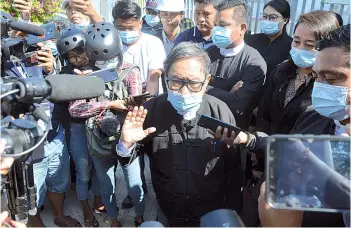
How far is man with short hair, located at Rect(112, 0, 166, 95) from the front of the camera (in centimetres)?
347

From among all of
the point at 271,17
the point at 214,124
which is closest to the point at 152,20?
the point at 271,17

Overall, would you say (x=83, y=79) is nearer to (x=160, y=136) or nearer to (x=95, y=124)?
(x=160, y=136)

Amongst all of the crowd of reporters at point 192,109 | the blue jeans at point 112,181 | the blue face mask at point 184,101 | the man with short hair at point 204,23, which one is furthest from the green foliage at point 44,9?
the blue face mask at point 184,101

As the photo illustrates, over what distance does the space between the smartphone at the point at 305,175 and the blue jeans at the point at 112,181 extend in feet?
5.58

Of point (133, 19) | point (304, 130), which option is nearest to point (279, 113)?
point (304, 130)

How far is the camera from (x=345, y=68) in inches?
72.9

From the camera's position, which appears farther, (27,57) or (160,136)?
(27,57)

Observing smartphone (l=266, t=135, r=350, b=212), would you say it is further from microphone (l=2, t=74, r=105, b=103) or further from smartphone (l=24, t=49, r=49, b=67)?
smartphone (l=24, t=49, r=49, b=67)

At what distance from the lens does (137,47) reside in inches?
140

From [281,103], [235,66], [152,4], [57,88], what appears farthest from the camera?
[152,4]

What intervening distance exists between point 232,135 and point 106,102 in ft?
3.40

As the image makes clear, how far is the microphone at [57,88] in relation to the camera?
130 cm

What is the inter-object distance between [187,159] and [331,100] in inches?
36.8

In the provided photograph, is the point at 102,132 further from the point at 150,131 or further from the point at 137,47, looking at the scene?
the point at 137,47
